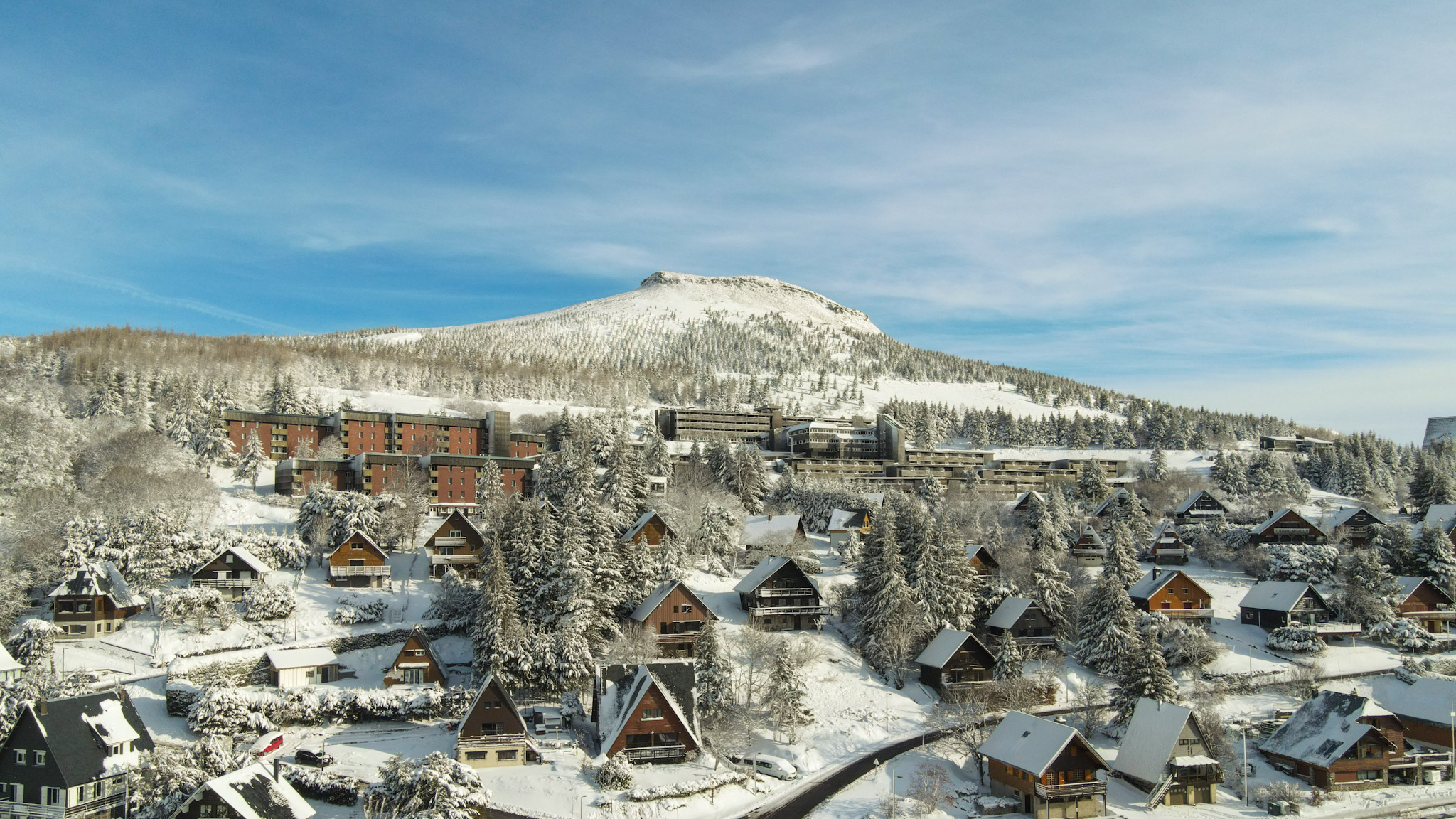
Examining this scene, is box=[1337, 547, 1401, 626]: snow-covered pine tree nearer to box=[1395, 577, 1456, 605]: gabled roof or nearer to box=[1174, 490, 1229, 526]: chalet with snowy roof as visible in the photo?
box=[1395, 577, 1456, 605]: gabled roof

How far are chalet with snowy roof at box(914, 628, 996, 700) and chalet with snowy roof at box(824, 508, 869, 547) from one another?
2445cm

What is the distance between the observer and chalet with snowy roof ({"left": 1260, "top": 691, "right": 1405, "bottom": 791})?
146ft

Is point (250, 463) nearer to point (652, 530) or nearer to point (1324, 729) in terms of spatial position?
point (652, 530)

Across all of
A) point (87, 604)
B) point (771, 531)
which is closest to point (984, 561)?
point (771, 531)

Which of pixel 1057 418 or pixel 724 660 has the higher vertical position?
pixel 1057 418

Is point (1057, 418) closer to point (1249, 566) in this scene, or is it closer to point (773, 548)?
point (1249, 566)

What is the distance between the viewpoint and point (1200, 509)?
9281 centimetres

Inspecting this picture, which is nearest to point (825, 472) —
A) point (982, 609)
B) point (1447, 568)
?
→ point (982, 609)

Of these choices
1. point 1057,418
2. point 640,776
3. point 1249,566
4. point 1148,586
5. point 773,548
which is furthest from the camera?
point 1057,418

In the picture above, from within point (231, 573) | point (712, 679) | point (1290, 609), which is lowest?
point (712, 679)

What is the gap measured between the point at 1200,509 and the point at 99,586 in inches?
3714

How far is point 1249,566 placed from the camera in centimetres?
7606

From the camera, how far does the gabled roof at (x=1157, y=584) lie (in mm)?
64688

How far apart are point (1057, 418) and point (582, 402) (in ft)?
294
